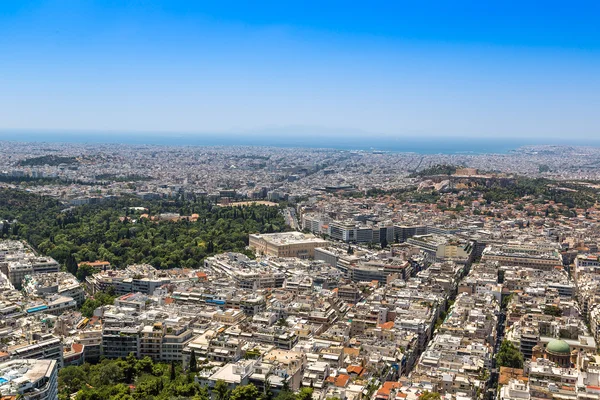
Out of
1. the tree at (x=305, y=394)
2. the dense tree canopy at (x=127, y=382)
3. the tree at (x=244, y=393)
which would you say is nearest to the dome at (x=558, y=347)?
the tree at (x=305, y=394)

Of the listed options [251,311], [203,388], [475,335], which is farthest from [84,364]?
[475,335]

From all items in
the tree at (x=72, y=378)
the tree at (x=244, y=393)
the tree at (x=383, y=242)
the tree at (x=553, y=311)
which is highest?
the tree at (x=244, y=393)

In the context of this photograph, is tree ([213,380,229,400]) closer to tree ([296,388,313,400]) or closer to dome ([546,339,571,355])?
tree ([296,388,313,400])

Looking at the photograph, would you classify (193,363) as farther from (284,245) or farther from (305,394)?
(284,245)

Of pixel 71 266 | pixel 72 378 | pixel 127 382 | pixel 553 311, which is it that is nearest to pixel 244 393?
pixel 127 382

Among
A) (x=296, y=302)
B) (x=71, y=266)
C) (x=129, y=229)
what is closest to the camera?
(x=296, y=302)

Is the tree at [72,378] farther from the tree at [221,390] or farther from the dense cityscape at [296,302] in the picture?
the tree at [221,390]
